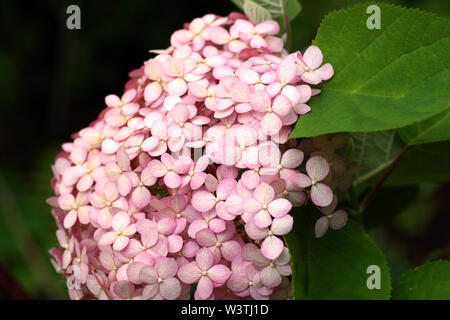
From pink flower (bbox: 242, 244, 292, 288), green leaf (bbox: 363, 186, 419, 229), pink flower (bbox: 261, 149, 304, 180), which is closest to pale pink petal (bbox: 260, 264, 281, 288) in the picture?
pink flower (bbox: 242, 244, 292, 288)

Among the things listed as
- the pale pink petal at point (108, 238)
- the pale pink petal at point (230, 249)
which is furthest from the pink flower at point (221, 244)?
the pale pink petal at point (108, 238)

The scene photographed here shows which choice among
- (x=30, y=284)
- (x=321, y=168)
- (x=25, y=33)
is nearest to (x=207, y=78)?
(x=321, y=168)

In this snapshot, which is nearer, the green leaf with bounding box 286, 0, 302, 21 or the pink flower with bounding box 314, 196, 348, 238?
the pink flower with bounding box 314, 196, 348, 238

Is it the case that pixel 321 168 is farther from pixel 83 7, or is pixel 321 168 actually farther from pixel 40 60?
pixel 40 60

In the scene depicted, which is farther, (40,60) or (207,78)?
(40,60)

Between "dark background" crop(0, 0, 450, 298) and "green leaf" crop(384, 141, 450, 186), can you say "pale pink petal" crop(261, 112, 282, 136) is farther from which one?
"dark background" crop(0, 0, 450, 298)

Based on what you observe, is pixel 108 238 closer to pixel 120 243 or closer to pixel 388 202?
pixel 120 243

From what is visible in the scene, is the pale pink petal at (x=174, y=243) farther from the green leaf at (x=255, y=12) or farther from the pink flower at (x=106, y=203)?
the green leaf at (x=255, y=12)
